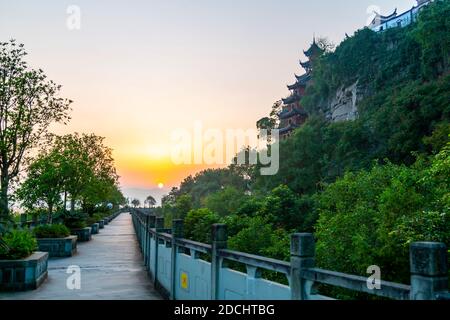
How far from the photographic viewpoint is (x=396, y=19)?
66125 mm

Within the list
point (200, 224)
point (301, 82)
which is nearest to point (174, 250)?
point (200, 224)

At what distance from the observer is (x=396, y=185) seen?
32.7ft

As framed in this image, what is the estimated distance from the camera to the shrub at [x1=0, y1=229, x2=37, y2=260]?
10.3m

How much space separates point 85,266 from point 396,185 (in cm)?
1006

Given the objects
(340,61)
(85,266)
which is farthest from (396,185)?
(340,61)

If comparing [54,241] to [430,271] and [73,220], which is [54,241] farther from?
[430,271]

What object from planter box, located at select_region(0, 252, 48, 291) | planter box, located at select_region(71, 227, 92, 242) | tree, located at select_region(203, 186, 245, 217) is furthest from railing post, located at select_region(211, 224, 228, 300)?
tree, located at select_region(203, 186, 245, 217)

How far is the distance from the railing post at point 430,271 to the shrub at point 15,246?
960 centimetres

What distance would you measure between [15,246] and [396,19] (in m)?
67.5

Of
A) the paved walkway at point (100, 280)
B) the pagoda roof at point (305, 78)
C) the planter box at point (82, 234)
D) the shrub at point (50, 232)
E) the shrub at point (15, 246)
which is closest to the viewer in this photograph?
the paved walkway at point (100, 280)

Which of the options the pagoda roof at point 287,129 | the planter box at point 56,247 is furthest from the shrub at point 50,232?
the pagoda roof at point 287,129

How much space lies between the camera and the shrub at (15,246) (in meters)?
10.3

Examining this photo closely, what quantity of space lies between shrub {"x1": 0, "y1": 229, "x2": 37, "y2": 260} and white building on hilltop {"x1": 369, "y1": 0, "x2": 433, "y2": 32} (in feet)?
188

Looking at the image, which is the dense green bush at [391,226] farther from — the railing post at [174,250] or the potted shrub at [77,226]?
the potted shrub at [77,226]
